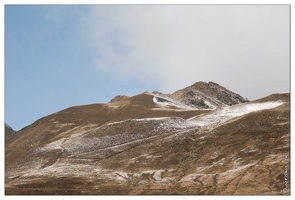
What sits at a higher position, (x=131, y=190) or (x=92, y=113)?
(x=92, y=113)

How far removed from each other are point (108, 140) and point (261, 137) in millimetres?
31377

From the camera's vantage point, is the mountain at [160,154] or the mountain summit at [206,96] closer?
the mountain at [160,154]

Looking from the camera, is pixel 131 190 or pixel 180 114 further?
pixel 180 114

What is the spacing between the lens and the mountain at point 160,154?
55.2 metres

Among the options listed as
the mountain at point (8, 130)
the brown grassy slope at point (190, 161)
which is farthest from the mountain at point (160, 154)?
the mountain at point (8, 130)

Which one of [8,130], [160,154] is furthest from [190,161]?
[8,130]

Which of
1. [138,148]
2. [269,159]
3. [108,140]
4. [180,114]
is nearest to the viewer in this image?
[269,159]

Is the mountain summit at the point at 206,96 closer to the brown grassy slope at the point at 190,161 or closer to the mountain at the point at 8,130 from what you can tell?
the brown grassy slope at the point at 190,161

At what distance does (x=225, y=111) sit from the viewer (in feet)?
306

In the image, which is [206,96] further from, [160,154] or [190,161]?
[190,161]
